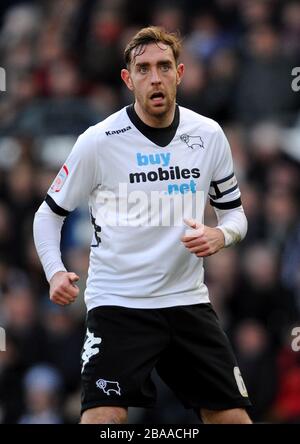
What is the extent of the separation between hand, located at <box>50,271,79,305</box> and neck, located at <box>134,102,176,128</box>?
3.18 feet

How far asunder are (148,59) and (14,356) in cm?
524

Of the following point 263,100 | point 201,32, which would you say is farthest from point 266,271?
point 201,32

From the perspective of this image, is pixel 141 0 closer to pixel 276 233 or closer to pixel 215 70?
pixel 215 70

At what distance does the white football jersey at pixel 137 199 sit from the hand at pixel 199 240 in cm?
23

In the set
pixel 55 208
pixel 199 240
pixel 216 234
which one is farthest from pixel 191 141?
pixel 55 208

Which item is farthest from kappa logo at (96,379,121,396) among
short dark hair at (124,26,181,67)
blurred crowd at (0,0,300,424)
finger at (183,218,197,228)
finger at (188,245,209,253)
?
blurred crowd at (0,0,300,424)

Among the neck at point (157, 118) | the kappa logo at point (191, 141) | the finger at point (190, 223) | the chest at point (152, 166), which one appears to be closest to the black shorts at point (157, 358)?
the finger at point (190, 223)

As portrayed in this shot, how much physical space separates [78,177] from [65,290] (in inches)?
25.6

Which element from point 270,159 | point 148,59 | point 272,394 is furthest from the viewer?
point 270,159

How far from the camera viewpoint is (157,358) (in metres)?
7.31

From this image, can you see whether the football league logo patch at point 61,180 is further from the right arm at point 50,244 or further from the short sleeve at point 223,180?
the short sleeve at point 223,180

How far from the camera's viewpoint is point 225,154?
7.50m

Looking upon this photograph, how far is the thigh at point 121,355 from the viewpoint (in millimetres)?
7160

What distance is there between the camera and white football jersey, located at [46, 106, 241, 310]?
23.9ft
